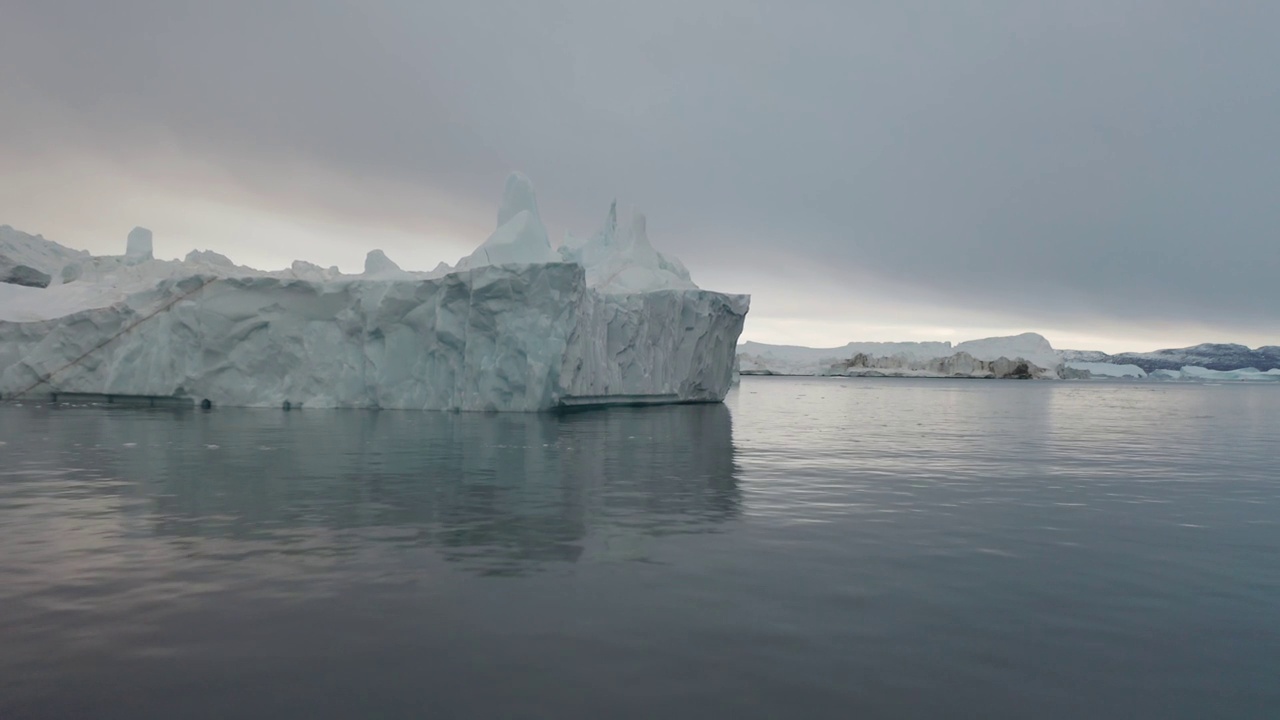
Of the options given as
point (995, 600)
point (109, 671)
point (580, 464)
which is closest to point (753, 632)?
point (995, 600)

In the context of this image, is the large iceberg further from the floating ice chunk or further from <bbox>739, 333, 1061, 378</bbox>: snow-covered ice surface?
<bbox>739, 333, 1061, 378</bbox>: snow-covered ice surface

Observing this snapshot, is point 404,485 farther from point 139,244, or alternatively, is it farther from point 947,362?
point 947,362

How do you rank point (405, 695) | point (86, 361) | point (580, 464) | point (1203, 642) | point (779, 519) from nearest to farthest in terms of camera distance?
1. point (405, 695)
2. point (1203, 642)
3. point (779, 519)
4. point (580, 464)
5. point (86, 361)

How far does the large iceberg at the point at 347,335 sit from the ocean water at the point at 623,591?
13718 mm

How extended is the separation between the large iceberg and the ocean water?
13718 millimetres

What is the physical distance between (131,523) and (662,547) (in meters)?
5.35

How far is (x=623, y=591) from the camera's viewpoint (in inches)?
239

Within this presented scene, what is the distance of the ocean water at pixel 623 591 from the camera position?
4223 millimetres

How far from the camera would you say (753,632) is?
517cm

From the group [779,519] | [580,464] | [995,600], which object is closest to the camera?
[995,600]

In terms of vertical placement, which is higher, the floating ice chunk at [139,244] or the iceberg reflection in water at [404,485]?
the floating ice chunk at [139,244]

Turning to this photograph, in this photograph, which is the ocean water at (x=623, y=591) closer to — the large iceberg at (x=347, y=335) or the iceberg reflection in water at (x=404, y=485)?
the iceberg reflection in water at (x=404, y=485)

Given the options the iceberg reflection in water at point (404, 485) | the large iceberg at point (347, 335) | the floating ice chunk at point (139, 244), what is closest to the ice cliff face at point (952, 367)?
the large iceberg at point (347, 335)

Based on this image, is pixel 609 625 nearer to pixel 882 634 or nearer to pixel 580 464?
pixel 882 634
